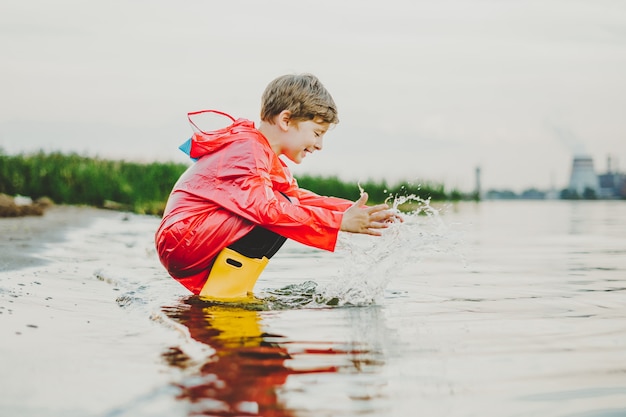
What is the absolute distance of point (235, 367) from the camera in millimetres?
2561

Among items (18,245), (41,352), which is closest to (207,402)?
(41,352)

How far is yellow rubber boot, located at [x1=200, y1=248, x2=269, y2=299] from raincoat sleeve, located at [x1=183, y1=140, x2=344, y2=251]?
245 millimetres

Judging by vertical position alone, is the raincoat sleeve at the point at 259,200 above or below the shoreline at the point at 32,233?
above

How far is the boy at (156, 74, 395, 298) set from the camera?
4039 mm

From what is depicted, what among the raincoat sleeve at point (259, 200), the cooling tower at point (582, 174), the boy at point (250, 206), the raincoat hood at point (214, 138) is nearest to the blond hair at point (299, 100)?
the boy at point (250, 206)

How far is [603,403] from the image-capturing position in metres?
2.22

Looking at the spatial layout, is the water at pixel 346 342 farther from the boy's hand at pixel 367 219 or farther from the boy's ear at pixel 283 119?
the boy's ear at pixel 283 119

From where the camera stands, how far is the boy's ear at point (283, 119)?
4.31m

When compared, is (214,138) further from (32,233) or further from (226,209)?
(32,233)

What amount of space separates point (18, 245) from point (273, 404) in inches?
198

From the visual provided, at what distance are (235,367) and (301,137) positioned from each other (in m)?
2.02

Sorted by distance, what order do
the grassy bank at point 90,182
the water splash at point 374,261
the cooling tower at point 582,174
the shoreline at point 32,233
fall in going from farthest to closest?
the cooling tower at point 582,174, the grassy bank at point 90,182, the shoreline at point 32,233, the water splash at point 374,261

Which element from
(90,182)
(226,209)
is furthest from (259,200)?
(90,182)

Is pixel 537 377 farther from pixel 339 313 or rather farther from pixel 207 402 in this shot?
pixel 339 313
